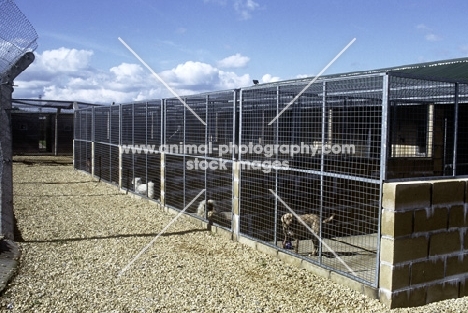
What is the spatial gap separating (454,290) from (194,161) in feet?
16.5

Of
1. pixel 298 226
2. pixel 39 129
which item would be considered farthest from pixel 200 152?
pixel 39 129

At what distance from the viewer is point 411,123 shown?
11.7 m

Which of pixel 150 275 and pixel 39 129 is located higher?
pixel 39 129

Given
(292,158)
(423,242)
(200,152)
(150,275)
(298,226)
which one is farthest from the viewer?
(200,152)

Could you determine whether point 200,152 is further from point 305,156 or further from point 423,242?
point 423,242

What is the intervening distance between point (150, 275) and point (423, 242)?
10.3 feet

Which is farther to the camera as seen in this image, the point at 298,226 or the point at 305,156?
the point at 305,156

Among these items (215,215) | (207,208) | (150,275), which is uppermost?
(207,208)

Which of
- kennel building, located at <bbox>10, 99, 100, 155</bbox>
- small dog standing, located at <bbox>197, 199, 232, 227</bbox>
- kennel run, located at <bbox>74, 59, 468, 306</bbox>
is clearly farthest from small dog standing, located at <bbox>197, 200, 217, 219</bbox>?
kennel building, located at <bbox>10, 99, 100, 155</bbox>

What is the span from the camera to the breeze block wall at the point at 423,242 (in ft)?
14.9

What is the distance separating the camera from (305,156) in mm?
7250

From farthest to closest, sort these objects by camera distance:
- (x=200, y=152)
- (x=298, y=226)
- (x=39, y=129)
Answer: (x=39, y=129), (x=200, y=152), (x=298, y=226)

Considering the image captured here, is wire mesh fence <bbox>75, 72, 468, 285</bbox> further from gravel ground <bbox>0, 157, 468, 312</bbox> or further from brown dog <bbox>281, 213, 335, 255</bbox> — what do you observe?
gravel ground <bbox>0, 157, 468, 312</bbox>

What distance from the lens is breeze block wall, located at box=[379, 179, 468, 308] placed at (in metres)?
4.54
